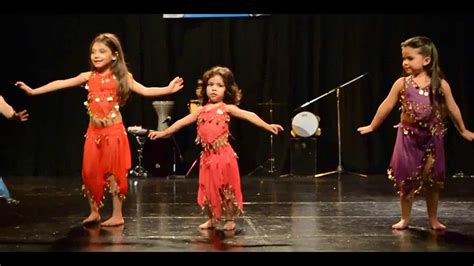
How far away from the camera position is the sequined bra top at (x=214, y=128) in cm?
421

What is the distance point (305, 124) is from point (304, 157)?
43 cm

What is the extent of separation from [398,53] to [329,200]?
3523 mm

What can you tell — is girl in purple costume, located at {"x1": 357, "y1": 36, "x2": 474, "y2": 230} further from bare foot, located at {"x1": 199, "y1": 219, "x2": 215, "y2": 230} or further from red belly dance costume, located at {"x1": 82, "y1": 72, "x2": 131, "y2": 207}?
red belly dance costume, located at {"x1": 82, "y1": 72, "x2": 131, "y2": 207}

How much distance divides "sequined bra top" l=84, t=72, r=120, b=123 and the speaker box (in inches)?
167

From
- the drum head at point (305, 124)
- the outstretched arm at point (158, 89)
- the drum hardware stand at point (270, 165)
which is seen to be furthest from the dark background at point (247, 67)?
the outstretched arm at point (158, 89)

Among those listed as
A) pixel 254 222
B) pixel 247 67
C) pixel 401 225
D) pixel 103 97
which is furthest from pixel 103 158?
pixel 247 67

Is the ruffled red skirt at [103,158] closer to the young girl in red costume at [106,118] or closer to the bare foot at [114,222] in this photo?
the young girl in red costume at [106,118]

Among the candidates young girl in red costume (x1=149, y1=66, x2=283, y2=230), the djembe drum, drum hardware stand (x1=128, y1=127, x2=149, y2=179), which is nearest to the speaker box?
the djembe drum

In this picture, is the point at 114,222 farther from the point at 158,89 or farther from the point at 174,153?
the point at 174,153

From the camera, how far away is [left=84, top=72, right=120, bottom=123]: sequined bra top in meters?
4.38

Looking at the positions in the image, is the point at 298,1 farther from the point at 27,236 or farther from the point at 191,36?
the point at 191,36

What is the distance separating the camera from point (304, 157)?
27.4 feet

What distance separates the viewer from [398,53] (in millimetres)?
8625
